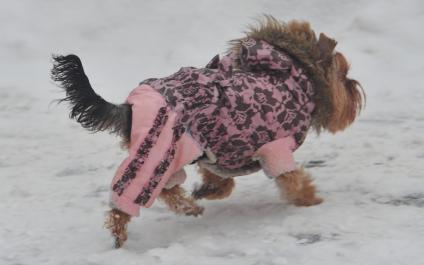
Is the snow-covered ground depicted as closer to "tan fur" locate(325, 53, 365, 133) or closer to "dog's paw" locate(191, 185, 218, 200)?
"dog's paw" locate(191, 185, 218, 200)

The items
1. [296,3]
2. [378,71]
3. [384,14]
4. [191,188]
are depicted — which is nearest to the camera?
[191,188]

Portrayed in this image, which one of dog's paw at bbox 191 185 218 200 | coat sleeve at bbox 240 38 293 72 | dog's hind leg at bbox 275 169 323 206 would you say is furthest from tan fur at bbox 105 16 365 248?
dog's paw at bbox 191 185 218 200

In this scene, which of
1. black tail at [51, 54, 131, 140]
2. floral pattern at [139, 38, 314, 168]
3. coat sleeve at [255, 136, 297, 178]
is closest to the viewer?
black tail at [51, 54, 131, 140]

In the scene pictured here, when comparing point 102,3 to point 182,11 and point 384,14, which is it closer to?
point 182,11

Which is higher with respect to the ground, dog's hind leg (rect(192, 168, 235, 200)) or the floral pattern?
the floral pattern

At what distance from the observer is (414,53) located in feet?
21.2

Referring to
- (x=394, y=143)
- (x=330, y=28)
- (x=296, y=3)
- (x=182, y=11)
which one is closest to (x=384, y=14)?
(x=330, y=28)

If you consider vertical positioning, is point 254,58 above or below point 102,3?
below

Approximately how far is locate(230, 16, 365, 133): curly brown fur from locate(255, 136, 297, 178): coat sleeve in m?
0.35

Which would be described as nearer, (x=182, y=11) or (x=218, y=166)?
(x=218, y=166)

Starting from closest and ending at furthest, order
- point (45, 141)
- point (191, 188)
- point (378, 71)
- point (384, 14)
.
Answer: point (191, 188)
point (45, 141)
point (378, 71)
point (384, 14)

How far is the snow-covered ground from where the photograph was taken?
3359 millimetres

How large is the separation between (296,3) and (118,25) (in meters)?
1.89

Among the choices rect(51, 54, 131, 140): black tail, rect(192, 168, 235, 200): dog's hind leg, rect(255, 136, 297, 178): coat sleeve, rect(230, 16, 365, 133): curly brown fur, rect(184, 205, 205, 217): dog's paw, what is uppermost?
rect(230, 16, 365, 133): curly brown fur
